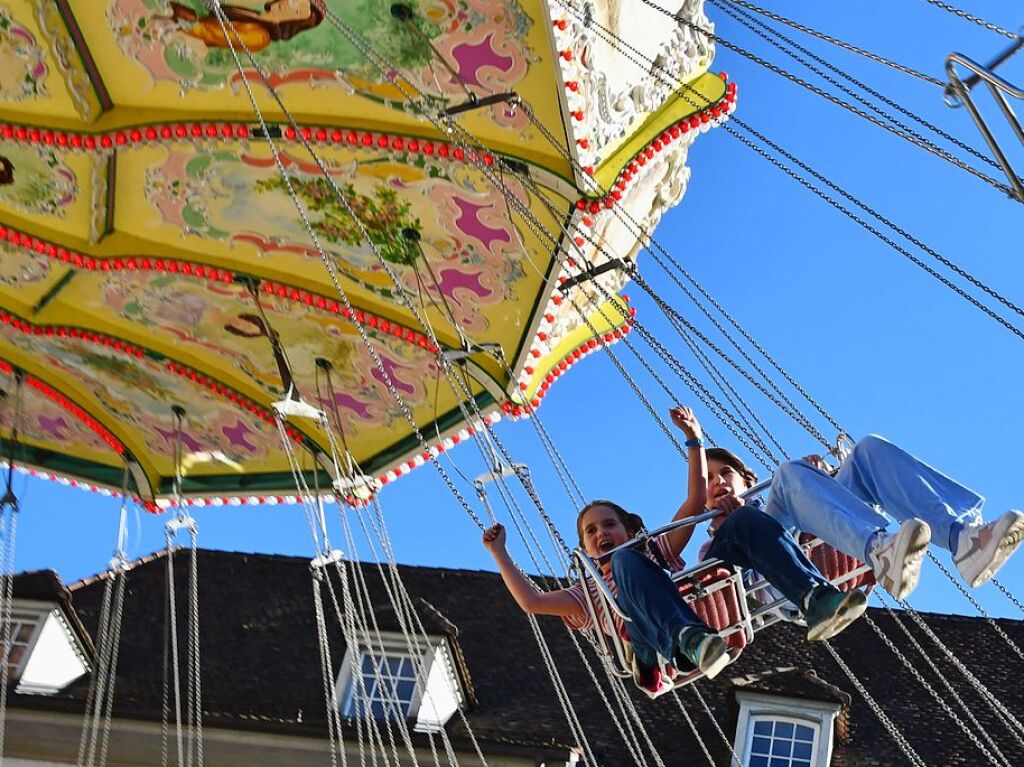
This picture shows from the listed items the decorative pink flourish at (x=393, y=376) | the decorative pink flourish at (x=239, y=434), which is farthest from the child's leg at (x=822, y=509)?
the decorative pink flourish at (x=239, y=434)

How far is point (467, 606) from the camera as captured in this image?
15516 millimetres

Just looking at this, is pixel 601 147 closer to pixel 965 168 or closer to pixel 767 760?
pixel 965 168

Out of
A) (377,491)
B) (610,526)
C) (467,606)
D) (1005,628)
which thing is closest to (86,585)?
(467,606)

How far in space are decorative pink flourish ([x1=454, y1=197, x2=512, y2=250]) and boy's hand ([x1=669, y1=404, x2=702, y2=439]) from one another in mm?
2674

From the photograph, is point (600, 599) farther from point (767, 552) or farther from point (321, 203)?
point (321, 203)

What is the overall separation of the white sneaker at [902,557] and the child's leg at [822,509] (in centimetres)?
13

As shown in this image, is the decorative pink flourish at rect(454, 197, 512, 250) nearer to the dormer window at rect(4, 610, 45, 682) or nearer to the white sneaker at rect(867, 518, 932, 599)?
the white sneaker at rect(867, 518, 932, 599)

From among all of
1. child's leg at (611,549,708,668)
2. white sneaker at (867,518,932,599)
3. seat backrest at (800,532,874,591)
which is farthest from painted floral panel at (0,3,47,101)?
white sneaker at (867,518,932,599)

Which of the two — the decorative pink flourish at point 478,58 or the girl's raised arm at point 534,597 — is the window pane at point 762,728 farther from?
the girl's raised arm at point 534,597

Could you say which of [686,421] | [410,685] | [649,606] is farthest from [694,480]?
[410,685]

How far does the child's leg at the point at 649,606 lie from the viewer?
7000 millimetres

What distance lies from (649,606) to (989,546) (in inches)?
48.2

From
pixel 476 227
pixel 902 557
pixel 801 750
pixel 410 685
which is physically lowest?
pixel 902 557

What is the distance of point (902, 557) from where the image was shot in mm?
6539
